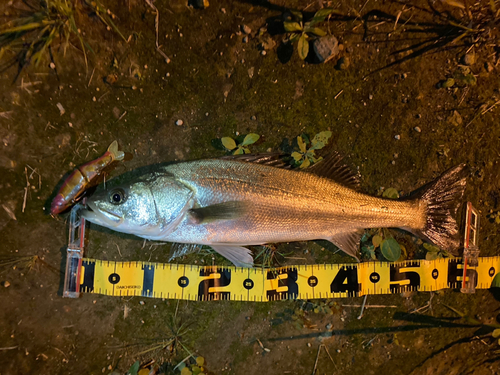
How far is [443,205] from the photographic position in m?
2.90

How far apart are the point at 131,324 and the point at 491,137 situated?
473 centimetres

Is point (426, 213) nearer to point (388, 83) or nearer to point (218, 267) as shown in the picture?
point (388, 83)

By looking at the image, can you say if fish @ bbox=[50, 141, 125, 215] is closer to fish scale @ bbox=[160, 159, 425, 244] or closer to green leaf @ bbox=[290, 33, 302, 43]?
fish scale @ bbox=[160, 159, 425, 244]

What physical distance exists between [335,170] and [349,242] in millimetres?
803

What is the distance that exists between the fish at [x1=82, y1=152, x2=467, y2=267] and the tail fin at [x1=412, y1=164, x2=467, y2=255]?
0.08 m

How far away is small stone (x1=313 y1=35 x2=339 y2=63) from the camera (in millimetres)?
2793

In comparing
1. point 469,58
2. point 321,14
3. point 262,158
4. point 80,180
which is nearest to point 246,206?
point 262,158

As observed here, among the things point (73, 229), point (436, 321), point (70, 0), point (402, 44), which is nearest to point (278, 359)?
point (436, 321)

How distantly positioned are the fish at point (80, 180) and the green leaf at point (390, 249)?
10.3ft

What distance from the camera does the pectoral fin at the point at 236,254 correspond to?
2762 millimetres

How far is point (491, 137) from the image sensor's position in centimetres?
304

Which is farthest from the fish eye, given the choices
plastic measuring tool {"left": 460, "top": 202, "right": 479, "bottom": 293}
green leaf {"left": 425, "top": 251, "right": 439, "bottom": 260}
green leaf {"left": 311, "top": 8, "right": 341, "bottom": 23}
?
plastic measuring tool {"left": 460, "top": 202, "right": 479, "bottom": 293}

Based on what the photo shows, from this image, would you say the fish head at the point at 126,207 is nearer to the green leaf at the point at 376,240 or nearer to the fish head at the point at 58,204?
the fish head at the point at 58,204

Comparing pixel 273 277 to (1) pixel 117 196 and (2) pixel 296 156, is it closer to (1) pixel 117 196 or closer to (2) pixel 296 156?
(2) pixel 296 156
